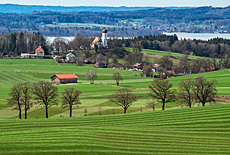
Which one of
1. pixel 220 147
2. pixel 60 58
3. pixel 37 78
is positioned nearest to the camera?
pixel 220 147

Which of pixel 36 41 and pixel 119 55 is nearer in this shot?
pixel 119 55

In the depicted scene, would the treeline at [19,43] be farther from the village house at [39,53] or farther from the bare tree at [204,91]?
the bare tree at [204,91]

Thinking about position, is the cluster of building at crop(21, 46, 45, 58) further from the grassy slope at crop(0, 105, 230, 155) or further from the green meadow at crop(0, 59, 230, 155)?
the grassy slope at crop(0, 105, 230, 155)

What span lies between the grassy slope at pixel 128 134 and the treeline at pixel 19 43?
13492cm

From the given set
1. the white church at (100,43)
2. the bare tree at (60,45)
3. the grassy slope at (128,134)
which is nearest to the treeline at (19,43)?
the bare tree at (60,45)

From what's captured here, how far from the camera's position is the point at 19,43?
579 ft

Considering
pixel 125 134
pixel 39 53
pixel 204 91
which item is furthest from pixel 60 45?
pixel 125 134

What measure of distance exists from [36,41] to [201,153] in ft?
551

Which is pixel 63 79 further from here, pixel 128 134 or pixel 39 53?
pixel 39 53

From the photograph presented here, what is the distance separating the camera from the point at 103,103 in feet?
201

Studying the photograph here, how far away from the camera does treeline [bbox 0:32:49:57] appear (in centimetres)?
17100

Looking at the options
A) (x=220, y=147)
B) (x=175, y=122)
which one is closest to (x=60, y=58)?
(x=175, y=122)

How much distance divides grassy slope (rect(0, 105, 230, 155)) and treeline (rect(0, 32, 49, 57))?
135 m

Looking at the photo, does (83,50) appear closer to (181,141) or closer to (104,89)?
(104,89)
